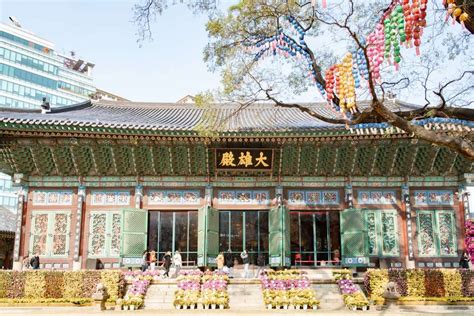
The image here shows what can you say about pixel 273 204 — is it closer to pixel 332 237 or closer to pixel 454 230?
pixel 332 237

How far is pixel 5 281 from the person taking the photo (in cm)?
1602

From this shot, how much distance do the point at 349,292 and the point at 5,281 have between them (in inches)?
423

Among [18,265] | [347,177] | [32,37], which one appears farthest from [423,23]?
[32,37]

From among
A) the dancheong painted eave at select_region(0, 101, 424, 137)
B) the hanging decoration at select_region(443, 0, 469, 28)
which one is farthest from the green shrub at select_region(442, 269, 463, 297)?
the hanging decoration at select_region(443, 0, 469, 28)

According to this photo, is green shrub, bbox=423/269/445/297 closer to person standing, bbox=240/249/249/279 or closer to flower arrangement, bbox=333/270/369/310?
flower arrangement, bbox=333/270/369/310

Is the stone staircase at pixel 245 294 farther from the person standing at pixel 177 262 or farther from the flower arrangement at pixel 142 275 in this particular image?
the person standing at pixel 177 262

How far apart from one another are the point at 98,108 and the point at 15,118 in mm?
6668

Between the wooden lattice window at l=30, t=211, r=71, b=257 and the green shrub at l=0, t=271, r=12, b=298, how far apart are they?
2646 mm

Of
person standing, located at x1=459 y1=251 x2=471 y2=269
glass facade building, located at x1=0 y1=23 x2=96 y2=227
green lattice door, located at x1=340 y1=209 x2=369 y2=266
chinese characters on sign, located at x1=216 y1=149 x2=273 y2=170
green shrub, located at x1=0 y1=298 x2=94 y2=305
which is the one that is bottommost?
green shrub, located at x1=0 y1=298 x2=94 y2=305

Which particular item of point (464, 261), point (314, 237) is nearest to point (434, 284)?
point (464, 261)

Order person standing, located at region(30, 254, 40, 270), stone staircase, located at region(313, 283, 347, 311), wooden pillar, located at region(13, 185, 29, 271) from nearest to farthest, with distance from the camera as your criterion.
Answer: stone staircase, located at region(313, 283, 347, 311) → person standing, located at region(30, 254, 40, 270) → wooden pillar, located at region(13, 185, 29, 271)

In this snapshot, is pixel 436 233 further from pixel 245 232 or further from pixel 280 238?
pixel 245 232

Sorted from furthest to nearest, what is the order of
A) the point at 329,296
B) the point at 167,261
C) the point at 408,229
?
the point at 408,229, the point at 167,261, the point at 329,296

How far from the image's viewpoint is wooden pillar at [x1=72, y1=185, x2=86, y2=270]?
18.5m
